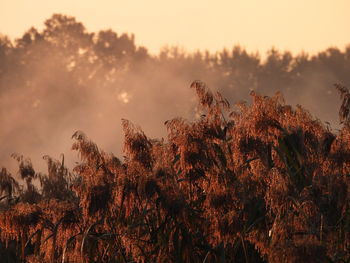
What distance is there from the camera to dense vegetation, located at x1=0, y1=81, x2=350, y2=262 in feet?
30.8

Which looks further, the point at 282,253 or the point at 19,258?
the point at 19,258

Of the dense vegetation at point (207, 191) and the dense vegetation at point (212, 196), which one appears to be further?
the dense vegetation at point (207, 191)

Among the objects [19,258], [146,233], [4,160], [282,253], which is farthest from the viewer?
[4,160]

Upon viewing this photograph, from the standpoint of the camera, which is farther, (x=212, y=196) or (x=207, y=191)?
(x=207, y=191)

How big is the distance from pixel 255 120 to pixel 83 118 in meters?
68.1

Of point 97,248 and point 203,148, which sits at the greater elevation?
point 203,148

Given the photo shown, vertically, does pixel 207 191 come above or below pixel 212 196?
above

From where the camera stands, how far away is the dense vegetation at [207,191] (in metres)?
9.38

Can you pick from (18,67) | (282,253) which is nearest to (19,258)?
(282,253)

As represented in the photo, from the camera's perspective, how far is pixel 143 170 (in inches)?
388

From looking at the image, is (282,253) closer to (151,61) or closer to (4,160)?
(4,160)

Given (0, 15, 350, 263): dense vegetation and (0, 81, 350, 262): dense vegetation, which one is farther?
(0, 81, 350, 262): dense vegetation

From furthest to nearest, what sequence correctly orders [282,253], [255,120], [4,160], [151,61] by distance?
[151,61] → [4,160] → [255,120] → [282,253]

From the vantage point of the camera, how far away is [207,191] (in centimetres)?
997
